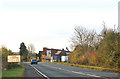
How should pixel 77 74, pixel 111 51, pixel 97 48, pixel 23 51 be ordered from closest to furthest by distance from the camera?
pixel 77 74, pixel 111 51, pixel 97 48, pixel 23 51

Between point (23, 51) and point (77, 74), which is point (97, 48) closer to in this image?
point (77, 74)

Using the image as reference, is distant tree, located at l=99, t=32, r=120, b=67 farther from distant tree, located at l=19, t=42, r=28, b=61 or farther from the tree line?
distant tree, located at l=19, t=42, r=28, b=61

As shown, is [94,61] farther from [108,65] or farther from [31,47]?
[31,47]

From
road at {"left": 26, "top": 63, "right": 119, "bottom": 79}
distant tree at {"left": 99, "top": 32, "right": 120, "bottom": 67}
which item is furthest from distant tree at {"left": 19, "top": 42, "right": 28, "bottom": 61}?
road at {"left": 26, "top": 63, "right": 119, "bottom": 79}

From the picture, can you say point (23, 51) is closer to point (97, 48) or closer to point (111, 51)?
point (97, 48)

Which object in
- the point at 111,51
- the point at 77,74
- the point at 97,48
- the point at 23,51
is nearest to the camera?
the point at 77,74

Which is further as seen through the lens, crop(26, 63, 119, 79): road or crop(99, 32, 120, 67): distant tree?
crop(99, 32, 120, 67): distant tree

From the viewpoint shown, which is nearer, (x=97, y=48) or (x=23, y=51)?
(x=97, y=48)

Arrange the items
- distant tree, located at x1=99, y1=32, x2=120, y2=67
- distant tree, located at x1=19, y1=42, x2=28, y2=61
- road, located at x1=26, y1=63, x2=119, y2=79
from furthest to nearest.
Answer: distant tree, located at x1=19, y1=42, x2=28, y2=61
distant tree, located at x1=99, y1=32, x2=120, y2=67
road, located at x1=26, y1=63, x2=119, y2=79

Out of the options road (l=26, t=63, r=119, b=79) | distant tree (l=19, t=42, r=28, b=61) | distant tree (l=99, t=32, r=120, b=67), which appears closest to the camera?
road (l=26, t=63, r=119, b=79)

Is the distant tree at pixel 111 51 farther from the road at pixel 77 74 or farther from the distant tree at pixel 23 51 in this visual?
the distant tree at pixel 23 51

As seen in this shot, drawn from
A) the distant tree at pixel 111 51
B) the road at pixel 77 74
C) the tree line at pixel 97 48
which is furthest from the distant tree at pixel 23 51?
the road at pixel 77 74

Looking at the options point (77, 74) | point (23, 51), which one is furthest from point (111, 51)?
point (23, 51)

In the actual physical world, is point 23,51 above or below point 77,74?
above
